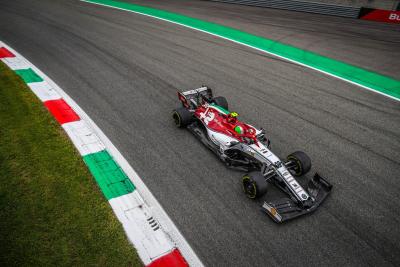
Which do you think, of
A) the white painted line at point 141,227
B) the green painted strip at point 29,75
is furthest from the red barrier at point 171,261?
the green painted strip at point 29,75

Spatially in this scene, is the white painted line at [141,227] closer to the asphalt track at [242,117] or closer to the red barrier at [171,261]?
the red barrier at [171,261]

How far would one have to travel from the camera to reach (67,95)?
840 centimetres

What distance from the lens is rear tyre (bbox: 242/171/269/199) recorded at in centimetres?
504

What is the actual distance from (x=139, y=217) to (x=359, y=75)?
9595 millimetres

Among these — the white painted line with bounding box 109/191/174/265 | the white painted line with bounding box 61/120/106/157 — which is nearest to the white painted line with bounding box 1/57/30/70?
the white painted line with bounding box 61/120/106/157

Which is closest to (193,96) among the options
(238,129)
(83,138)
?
(238,129)

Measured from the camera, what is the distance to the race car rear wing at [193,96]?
7539 mm

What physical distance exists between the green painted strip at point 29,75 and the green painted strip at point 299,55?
8.37 m

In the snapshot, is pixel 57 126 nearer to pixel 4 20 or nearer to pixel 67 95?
pixel 67 95

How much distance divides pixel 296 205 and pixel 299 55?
27.9ft

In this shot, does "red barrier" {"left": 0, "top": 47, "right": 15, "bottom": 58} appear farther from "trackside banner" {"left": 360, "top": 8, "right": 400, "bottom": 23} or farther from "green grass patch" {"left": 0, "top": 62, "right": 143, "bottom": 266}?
"trackside banner" {"left": 360, "top": 8, "right": 400, "bottom": 23}

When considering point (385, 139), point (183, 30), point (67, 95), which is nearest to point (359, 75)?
point (385, 139)

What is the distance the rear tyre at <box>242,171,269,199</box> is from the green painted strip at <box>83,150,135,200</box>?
2.28 metres

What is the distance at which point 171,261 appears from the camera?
13.9 ft
